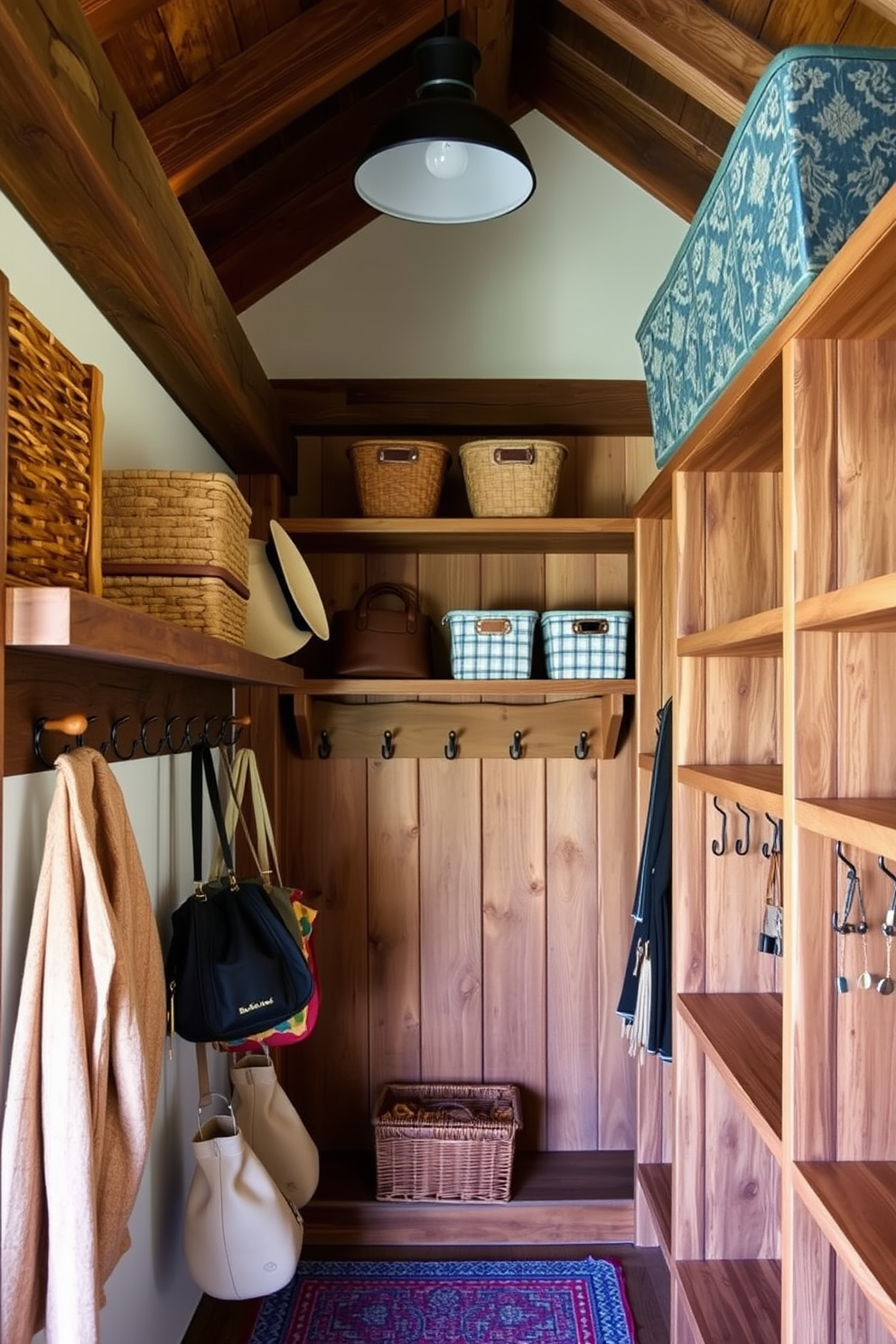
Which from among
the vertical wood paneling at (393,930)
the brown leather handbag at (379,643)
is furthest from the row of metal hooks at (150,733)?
the vertical wood paneling at (393,930)

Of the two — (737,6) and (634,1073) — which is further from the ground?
(737,6)

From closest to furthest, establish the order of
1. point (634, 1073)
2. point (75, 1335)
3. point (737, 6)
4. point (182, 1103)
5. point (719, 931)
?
point (75, 1335) < point (737, 6) < point (719, 931) < point (182, 1103) < point (634, 1073)

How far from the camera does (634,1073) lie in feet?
8.18

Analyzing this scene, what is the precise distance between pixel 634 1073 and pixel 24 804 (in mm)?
1907

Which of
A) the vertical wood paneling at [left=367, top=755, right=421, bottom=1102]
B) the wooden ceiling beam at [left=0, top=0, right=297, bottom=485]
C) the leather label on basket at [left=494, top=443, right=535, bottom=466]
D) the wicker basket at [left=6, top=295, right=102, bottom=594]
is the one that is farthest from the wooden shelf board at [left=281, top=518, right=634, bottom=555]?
the wicker basket at [left=6, top=295, right=102, bottom=594]

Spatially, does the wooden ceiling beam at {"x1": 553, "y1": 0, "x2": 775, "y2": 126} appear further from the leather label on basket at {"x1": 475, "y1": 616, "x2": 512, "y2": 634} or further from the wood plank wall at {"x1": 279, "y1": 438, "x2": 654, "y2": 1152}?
the wood plank wall at {"x1": 279, "y1": 438, "x2": 654, "y2": 1152}

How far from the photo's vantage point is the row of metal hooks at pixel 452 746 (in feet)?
8.31

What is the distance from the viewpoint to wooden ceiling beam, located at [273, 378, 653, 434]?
2512 millimetres

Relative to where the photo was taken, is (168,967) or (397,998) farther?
(397,998)

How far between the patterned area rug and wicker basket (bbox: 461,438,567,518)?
1.85 meters

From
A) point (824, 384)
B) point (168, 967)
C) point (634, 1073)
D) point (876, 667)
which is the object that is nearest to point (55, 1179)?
point (168, 967)

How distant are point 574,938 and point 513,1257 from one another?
792 millimetres

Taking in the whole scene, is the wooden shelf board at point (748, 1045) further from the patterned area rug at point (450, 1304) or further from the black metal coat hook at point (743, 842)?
the patterned area rug at point (450, 1304)

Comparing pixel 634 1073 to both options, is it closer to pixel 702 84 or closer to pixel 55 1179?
pixel 55 1179
